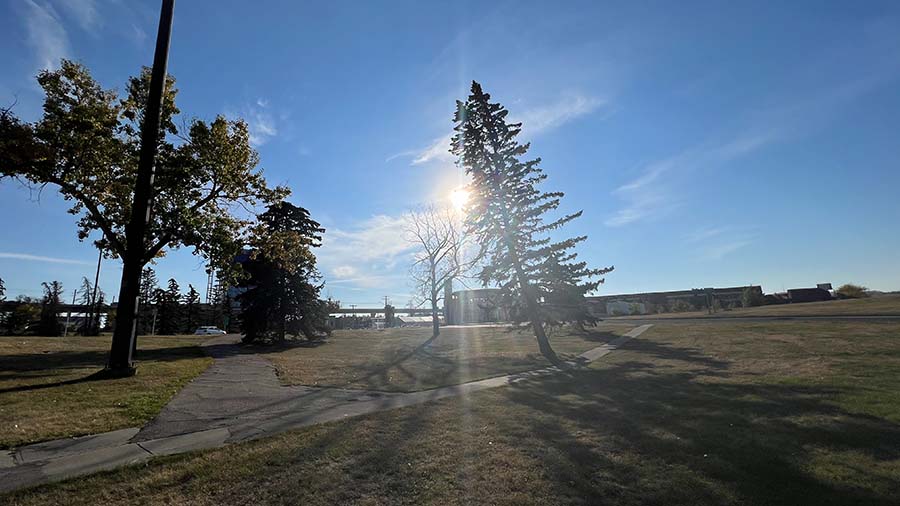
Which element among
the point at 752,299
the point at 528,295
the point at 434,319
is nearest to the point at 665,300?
the point at 752,299

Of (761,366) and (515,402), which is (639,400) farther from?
(761,366)

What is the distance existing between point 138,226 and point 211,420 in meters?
7.58

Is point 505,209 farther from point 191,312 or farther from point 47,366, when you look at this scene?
point 191,312

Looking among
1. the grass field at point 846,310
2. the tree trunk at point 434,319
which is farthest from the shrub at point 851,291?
the tree trunk at point 434,319

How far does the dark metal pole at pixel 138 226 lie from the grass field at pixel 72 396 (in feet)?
2.59

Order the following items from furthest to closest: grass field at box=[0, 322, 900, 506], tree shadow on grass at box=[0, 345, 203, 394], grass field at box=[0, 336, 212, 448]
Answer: tree shadow on grass at box=[0, 345, 203, 394] < grass field at box=[0, 336, 212, 448] < grass field at box=[0, 322, 900, 506]

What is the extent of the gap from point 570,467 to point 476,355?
54.0 ft

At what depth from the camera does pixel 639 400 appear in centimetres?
921

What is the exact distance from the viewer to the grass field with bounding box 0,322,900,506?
4.32 meters

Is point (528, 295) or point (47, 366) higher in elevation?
point (528, 295)

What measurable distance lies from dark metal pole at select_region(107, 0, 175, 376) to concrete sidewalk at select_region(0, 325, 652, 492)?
2198mm

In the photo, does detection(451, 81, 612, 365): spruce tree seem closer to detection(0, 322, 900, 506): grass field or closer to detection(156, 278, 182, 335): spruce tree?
detection(0, 322, 900, 506): grass field

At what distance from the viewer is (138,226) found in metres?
12.4

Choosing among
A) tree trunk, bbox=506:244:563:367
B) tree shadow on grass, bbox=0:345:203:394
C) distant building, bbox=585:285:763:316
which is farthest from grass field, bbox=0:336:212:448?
distant building, bbox=585:285:763:316
